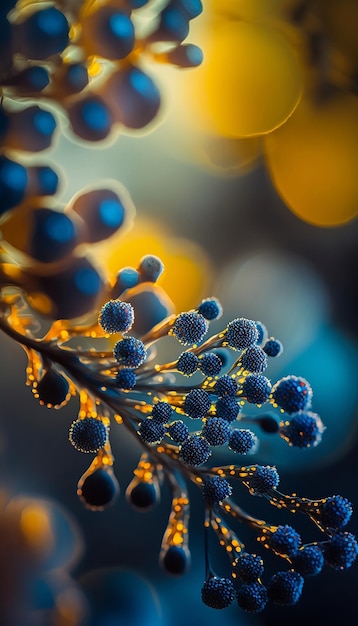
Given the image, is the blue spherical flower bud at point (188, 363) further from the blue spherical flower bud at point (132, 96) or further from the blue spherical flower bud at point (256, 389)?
the blue spherical flower bud at point (132, 96)

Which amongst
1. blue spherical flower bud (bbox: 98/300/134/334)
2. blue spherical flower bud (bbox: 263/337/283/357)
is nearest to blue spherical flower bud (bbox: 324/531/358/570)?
blue spherical flower bud (bbox: 263/337/283/357)

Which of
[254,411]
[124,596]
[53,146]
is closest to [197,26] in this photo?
[53,146]

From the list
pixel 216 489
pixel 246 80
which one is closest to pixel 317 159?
pixel 246 80

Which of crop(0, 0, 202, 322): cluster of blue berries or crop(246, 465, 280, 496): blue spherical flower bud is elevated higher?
crop(0, 0, 202, 322): cluster of blue berries

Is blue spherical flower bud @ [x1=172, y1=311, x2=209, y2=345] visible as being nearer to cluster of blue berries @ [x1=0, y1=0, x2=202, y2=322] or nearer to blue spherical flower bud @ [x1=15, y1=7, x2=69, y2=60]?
cluster of blue berries @ [x1=0, y1=0, x2=202, y2=322]

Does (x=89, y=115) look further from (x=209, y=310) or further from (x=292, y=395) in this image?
(x=292, y=395)
